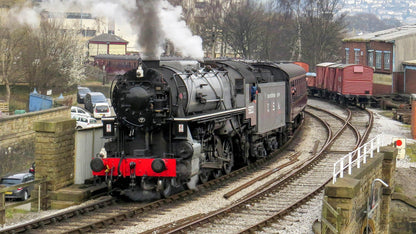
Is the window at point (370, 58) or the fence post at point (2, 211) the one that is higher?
the window at point (370, 58)

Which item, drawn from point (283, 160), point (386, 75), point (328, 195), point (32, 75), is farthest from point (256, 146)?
point (32, 75)

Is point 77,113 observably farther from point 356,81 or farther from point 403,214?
point 403,214

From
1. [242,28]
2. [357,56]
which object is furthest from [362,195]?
[242,28]

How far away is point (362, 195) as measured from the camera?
13789mm

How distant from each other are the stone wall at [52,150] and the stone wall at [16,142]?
60.2ft

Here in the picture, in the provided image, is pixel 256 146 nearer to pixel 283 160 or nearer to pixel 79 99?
pixel 283 160

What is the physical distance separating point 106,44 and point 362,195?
64.1 metres

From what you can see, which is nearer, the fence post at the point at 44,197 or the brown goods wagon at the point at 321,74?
the fence post at the point at 44,197

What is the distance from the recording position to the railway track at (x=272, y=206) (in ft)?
40.1

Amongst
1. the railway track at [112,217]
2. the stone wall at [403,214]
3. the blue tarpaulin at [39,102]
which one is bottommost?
the stone wall at [403,214]

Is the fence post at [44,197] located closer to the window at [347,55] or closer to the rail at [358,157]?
the rail at [358,157]

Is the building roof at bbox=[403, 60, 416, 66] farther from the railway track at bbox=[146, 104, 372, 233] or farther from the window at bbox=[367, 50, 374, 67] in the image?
the railway track at bbox=[146, 104, 372, 233]

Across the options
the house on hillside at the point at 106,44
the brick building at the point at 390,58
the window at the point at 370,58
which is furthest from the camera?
the house on hillside at the point at 106,44

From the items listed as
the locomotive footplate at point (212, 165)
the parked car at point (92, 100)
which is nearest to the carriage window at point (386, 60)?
the parked car at point (92, 100)
